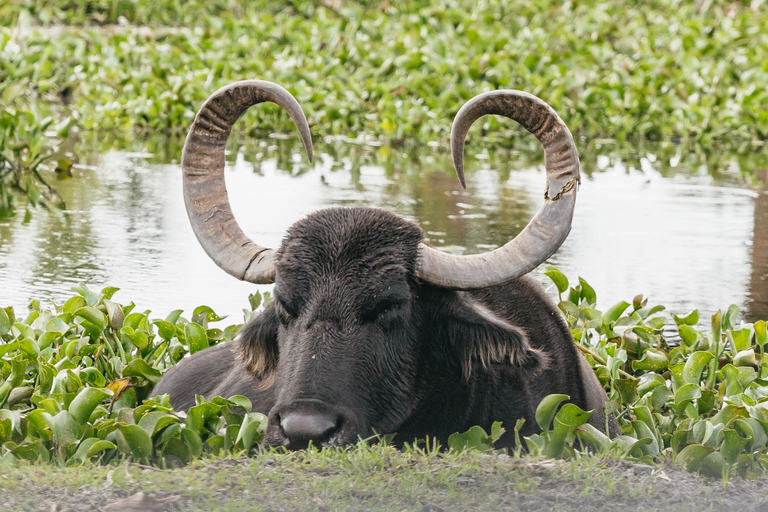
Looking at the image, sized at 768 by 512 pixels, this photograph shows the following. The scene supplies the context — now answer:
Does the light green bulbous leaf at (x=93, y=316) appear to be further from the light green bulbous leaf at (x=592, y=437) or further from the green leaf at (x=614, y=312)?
the green leaf at (x=614, y=312)

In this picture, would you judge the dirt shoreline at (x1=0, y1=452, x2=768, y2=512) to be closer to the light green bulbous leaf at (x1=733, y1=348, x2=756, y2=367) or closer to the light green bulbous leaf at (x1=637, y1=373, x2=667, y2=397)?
the light green bulbous leaf at (x1=637, y1=373, x2=667, y2=397)

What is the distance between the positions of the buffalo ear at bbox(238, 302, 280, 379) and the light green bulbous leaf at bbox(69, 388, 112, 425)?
606mm

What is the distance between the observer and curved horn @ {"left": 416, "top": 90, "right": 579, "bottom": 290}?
4160 mm

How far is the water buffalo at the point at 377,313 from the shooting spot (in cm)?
398

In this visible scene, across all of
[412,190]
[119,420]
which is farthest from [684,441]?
[412,190]

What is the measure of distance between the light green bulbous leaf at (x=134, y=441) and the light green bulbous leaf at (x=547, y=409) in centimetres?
143

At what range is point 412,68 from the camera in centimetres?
1566

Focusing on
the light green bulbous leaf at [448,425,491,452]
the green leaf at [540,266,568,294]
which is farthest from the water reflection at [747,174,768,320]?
the light green bulbous leaf at [448,425,491,452]

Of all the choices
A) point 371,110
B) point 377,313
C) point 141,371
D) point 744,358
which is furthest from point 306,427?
point 371,110

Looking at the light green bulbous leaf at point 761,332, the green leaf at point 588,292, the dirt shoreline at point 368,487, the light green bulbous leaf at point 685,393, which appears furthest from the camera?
the green leaf at point 588,292

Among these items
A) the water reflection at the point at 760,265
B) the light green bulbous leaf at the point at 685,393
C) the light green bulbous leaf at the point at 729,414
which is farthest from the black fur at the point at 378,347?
the water reflection at the point at 760,265

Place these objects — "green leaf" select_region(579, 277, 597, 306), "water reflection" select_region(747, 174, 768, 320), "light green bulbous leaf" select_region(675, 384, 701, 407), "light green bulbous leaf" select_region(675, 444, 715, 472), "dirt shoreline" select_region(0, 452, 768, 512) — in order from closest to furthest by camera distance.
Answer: "dirt shoreline" select_region(0, 452, 768, 512) < "light green bulbous leaf" select_region(675, 444, 715, 472) < "light green bulbous leaf" select_region(675, 384, 701, 407) < "green leaf" select_region(579, 277, 597, 306) < "water reflection" select_region(747, 174, 768, 320)

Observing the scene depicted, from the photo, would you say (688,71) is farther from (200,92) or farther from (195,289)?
(195,289)

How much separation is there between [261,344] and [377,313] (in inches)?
24.0
